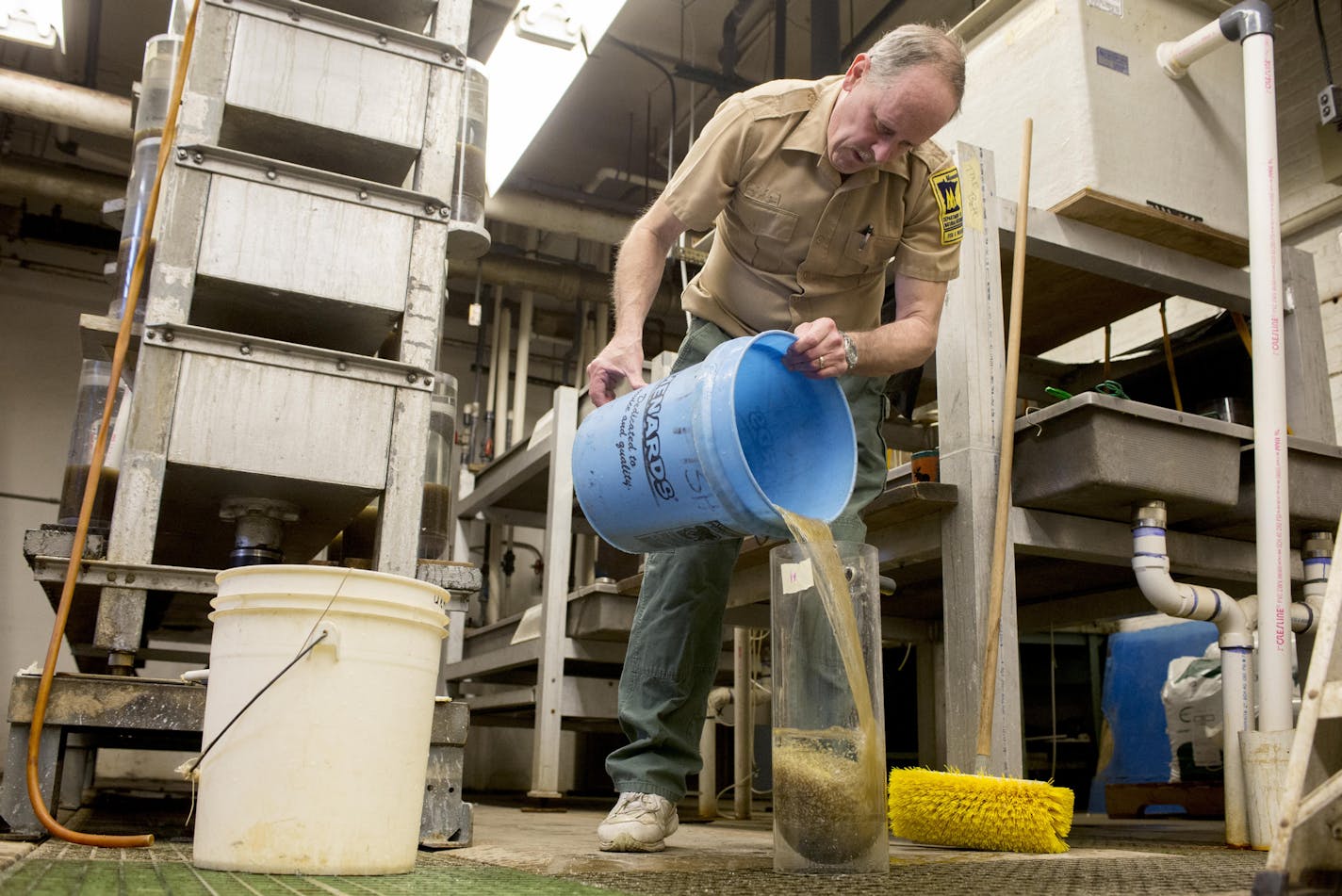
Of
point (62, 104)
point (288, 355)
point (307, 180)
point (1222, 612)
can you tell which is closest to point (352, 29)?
point (307, 180)

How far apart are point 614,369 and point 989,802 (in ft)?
2.82

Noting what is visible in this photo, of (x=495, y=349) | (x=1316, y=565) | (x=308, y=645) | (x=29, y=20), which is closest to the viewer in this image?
(x=308, y=645)

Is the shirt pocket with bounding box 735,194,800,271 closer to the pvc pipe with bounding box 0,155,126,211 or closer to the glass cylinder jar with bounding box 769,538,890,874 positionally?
the glass cylinder jar with bounding box 769,538,890,874

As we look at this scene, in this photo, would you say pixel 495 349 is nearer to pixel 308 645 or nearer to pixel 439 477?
pixel 439 477

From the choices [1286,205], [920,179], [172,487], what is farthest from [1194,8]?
[172,487]

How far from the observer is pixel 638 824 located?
1532 mm

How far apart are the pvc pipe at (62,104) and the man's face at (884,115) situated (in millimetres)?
3669

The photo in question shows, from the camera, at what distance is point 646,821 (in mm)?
1550

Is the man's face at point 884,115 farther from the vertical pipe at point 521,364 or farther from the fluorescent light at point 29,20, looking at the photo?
the vertical pipe at point 521,364

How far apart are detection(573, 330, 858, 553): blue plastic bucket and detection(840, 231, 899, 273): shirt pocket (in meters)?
0.28

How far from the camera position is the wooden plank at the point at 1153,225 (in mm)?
2117

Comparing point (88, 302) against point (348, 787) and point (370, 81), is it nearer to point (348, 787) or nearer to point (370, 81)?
point (370, 81)

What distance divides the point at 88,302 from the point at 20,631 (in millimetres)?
1668

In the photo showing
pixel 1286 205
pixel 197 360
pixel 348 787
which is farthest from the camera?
pixel 1286 205
